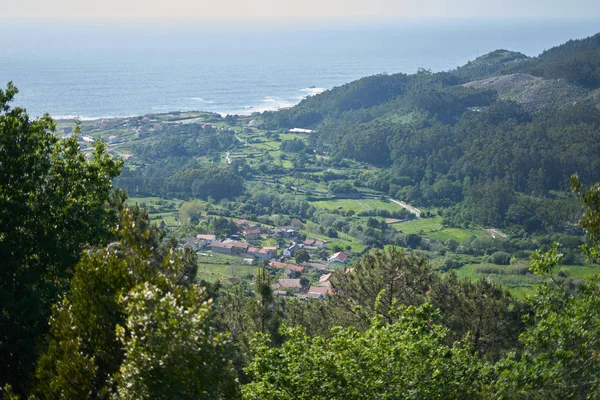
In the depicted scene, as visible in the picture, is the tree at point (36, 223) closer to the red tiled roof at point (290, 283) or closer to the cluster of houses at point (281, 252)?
the cluster of houses at point (281, 252)

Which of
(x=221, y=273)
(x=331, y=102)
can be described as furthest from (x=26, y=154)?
(x=331, y=102)

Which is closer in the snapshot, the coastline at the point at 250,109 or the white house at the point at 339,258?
the white house at the point at 339,258

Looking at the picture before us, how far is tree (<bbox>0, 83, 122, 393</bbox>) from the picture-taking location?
7496mm

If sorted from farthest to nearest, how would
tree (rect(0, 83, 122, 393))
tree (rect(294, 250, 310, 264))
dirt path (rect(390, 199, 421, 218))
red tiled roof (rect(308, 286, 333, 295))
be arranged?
dirt path (rect(390, 199, 421, 218)) → tree (rect(294, 250, 310, 264)) → red tiled roof (rect(308, 286, 333, 295)) → tree (rect(0, 83, 122, 393))

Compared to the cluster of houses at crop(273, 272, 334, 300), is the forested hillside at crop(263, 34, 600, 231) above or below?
above

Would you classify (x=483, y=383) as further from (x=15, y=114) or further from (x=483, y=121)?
(x=483, y=121)

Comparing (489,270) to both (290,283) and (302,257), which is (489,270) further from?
(290,283)

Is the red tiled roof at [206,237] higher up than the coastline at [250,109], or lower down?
lower down

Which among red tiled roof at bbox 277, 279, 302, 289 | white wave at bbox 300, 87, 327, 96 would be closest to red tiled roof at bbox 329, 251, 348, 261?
red tiled roof at bbox 277, 279, 302, 289

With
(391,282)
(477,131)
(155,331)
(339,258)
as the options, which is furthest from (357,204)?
(155,331)

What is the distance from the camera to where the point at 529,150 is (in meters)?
60.1

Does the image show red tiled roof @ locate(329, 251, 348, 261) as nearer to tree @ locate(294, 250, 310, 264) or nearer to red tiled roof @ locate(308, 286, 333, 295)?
tree @ locate(294, 250, 310, 264)

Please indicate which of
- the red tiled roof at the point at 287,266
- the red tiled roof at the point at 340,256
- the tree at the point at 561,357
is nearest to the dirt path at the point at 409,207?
the red tiled roof at the point at 340,256

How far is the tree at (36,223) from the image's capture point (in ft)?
24.6
